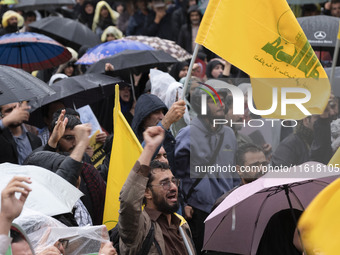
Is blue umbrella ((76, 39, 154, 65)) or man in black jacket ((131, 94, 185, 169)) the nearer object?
man in black jacket ((131, 94, 185, 169))

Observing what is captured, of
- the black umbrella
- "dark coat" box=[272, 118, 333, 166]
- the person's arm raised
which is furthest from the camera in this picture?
the black umbrella

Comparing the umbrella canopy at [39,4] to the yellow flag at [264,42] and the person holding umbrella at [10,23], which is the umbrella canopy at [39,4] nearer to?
the person holding umbrella at [10,23]

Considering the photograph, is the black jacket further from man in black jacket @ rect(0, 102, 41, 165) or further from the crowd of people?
man in black jacket @ rect(0, 102, 41, 165)

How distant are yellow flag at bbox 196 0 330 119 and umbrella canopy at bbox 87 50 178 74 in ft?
11.9

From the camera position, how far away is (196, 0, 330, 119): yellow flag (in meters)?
6.86

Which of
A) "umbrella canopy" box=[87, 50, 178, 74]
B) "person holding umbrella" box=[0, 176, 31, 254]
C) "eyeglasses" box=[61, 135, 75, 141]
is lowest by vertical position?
"umbrella canopy" box=[87, 50, 178, 74]

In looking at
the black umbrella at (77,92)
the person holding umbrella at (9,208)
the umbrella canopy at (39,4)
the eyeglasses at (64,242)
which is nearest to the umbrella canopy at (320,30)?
the black umbrella at (77,92)

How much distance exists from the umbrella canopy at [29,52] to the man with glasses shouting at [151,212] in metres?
4.73

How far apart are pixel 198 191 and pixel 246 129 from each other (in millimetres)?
1317

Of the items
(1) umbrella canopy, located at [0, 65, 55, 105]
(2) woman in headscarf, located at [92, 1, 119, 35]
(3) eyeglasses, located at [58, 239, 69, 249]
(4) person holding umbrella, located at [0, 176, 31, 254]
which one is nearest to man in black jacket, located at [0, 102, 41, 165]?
(1) umbrella canopy, located at [0, 65, 55, 105]

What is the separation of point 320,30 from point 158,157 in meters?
4.57

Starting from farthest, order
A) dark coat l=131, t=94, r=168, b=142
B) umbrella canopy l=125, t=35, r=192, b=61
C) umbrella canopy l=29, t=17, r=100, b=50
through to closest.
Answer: umbrella canopy l=29, t=17, r=100, b=50, umbrella canopy l=125, t=35, r=192, b=61, dark coat l=131, t=94, r=168, b=142

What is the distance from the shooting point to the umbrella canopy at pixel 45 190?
536 centimetres

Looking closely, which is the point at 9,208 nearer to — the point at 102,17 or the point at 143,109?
the point at 143,109
